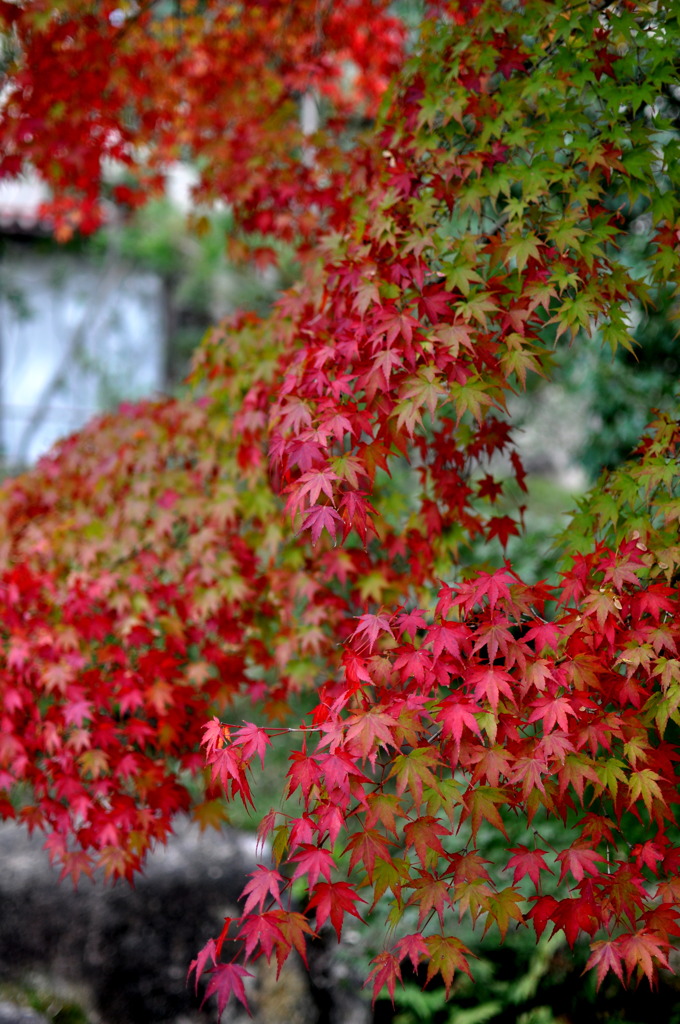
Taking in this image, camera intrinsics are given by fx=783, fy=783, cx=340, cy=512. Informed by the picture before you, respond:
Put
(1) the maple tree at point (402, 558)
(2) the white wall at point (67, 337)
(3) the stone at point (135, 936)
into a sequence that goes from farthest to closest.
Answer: (2) the white wall at point (67, 337), (3) the stone at point (135, 936), (1) the maple tree at point (402, 558)

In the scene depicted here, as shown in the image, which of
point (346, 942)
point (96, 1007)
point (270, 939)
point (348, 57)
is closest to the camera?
point (270, 939)

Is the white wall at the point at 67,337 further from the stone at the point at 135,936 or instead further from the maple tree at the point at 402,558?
the stone at the point at 135,936

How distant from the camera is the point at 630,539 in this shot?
89.1 inches

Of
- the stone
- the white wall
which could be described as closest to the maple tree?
the stone

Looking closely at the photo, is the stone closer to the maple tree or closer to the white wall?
the maple tree

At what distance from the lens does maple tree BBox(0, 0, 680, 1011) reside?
6.22 feet

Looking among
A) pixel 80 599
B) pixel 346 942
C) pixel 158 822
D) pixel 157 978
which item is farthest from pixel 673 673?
pixel 157 978

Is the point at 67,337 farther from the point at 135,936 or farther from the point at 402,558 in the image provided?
the point at 402,558

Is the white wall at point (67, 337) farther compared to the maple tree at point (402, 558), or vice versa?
the white wall at point (67, 337)

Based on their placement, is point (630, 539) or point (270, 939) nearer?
point (270, 939)

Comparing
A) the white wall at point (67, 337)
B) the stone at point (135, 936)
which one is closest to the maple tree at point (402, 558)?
the stone at point (135, 936)

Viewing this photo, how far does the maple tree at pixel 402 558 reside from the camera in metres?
1.90

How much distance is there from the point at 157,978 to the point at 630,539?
2921mm

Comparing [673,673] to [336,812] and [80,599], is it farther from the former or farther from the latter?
[80,599]
